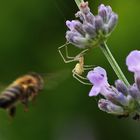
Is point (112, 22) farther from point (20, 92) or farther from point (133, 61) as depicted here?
point (20, 92)

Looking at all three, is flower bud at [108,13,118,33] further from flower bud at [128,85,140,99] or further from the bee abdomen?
the bee abdomen

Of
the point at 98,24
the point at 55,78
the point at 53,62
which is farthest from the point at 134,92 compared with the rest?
the point at 53,62

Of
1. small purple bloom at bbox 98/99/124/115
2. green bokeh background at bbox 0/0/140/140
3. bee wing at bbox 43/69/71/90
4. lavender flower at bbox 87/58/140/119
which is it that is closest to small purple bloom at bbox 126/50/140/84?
lavender flower at bbox 87/58/140/119

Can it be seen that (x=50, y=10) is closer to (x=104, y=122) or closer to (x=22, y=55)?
(x=22, y=55)

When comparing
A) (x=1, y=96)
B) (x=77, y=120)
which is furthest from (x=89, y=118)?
(x=1, y=96)

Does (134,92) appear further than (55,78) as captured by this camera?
No

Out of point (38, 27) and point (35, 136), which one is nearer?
point (35, 136)
